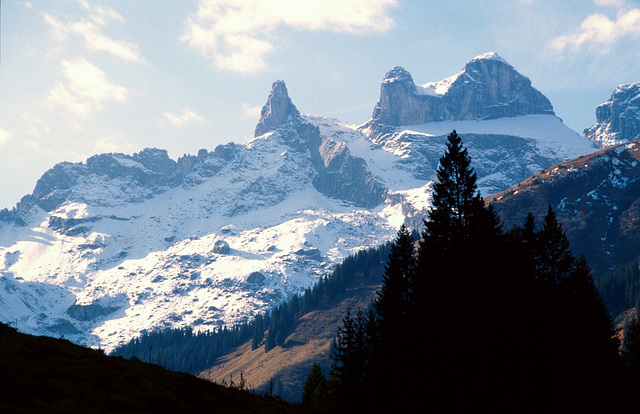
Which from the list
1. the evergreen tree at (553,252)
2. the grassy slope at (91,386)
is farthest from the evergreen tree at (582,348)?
the grassy slope at (91,386)

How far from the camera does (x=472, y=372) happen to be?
42.4m

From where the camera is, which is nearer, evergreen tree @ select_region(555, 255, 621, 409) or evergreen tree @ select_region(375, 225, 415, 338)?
evergreen tree @ select_region(555, 255, 621, 409)

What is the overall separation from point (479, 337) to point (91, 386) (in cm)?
2621

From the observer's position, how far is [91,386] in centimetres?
2886

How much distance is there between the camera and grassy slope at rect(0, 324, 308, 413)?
86.3ft

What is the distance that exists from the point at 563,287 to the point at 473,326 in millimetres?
24317

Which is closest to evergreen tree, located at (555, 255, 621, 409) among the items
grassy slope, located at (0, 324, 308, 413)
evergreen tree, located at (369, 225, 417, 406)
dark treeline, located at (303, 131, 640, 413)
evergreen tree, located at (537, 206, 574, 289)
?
dark treeline, located at (303, 131, 640, 413)

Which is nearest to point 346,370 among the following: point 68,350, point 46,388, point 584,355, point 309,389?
point 309,389

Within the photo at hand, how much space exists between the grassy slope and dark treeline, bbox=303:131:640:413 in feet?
42.8

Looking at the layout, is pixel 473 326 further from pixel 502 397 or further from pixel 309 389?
pixel 309 389

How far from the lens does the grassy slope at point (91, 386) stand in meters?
26.3

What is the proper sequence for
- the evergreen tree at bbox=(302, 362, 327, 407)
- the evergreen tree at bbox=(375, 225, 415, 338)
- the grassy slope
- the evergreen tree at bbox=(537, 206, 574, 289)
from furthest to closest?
the evergreen tree at bbox=(302, 362, 327, 407)
the evergreen tree at bbox=(537, 206, 574, 289)
the evergreen tree at bbox=(375, 225, 415, 338)
the grassy slope

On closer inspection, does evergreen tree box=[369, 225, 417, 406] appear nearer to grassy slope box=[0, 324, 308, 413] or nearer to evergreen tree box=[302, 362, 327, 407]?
grassy slope box=[0, 324, 308, 413]

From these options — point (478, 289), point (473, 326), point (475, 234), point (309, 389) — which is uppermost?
point (475, 234)
